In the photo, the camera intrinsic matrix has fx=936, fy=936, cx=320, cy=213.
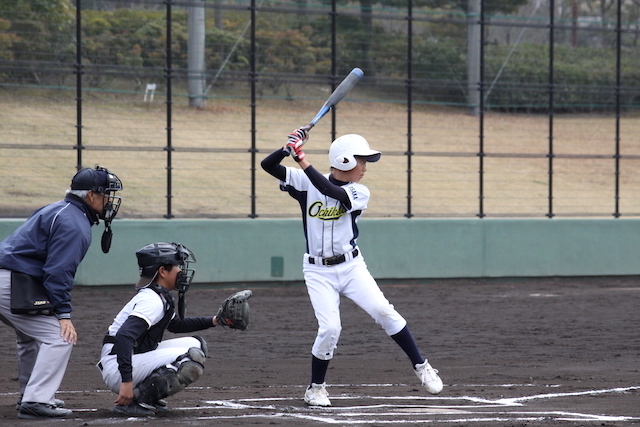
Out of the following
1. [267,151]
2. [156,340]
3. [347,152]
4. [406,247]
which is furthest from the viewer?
[267,151]

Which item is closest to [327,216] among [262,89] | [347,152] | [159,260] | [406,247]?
[347,152]

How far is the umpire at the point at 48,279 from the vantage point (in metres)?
5.44

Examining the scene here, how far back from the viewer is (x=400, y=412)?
5.83 metres

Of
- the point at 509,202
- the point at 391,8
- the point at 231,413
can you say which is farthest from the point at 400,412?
the point at 509,202

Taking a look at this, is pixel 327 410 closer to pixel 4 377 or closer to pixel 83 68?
pixel 4 377

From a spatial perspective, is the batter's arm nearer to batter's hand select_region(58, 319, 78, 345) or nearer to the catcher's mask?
the catcher's mask

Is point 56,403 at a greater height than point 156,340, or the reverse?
point 156,340

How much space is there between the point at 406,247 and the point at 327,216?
9373mm

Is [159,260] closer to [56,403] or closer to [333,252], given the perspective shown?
[56,403]

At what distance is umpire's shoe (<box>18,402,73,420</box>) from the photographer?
548cm

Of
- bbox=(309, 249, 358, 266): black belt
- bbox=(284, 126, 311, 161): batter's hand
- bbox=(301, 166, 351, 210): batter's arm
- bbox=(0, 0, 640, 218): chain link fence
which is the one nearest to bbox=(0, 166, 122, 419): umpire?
bbox=(284, 126, 311, 161): batter's hand

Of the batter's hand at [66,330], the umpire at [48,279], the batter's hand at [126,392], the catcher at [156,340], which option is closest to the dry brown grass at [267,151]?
the umpire at [48,279]

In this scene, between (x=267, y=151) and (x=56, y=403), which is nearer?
(x=56, y=403)

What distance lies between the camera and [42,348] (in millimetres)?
5543
